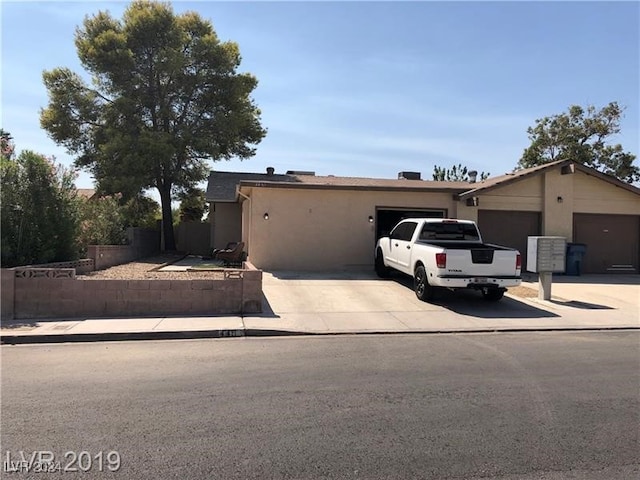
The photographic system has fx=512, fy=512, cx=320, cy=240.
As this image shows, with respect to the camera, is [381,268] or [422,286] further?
[381,268]

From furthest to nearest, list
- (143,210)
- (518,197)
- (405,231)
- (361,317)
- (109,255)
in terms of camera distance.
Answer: (143,210)
(518,197)
(109,255)
(405,231)
(361,317)

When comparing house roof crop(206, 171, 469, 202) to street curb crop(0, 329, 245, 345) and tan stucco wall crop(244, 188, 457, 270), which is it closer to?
tan stucco wall crop(244, 188, 457, 270)

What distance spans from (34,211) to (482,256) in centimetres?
1030

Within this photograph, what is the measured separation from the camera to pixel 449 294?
45.2ft

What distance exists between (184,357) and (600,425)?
17.0ft

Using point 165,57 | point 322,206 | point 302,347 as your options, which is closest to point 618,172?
point 322,206

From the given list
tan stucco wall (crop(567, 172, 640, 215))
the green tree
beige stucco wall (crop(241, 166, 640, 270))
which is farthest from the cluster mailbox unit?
the green tree

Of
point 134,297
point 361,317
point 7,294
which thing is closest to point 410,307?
point 361,317

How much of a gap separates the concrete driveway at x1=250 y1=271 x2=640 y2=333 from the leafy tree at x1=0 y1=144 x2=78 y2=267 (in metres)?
5.21

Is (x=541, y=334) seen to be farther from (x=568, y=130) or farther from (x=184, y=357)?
Answer: (x=568, y=130)

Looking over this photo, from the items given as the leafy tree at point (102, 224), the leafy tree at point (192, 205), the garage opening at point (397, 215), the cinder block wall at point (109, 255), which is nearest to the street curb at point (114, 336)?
the cinder block wall at point (109, 255)

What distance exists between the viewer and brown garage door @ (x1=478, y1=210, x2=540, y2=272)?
18.7 meters

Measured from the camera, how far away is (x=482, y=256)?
1138 centimetres

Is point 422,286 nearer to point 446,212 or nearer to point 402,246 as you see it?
point 402,246
